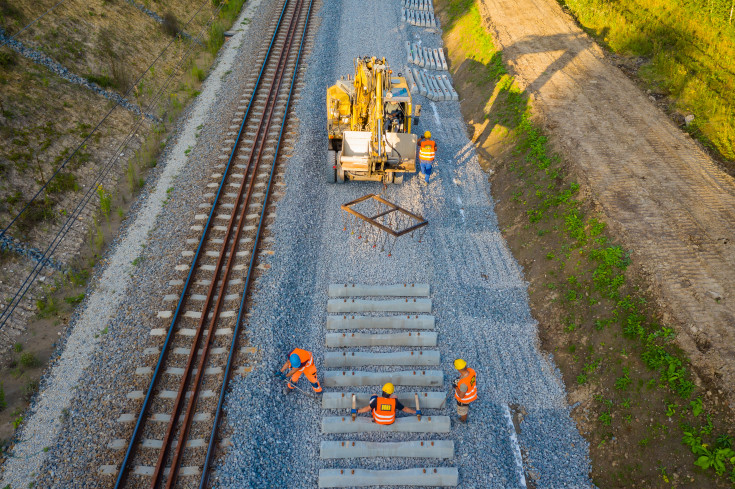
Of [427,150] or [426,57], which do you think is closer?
[427,150]

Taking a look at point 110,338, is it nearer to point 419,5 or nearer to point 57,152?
point 57,152

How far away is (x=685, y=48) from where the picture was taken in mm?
19766

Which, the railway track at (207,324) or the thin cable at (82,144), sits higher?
the thin cable at (82,144)

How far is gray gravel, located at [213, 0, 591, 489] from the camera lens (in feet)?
30.7

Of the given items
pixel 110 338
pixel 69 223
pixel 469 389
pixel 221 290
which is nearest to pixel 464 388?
pixel 469 389

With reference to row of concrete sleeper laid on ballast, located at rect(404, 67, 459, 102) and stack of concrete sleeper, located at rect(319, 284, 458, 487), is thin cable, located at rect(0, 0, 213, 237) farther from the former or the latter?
row of concrete sleeper laid on ballast, located at rect(404, 67, 459, 102)

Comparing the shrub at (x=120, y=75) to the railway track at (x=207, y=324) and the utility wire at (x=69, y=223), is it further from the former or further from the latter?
the railway track at (x=207, y=324)

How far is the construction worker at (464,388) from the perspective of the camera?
9.62 m

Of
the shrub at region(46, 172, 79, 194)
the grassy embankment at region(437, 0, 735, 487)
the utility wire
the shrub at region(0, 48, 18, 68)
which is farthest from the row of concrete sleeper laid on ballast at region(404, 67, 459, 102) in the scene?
the shrub at region(0, 48, 18, 68)

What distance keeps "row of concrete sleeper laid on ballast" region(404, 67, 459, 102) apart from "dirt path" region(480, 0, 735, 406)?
289cm

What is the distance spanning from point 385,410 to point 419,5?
1058 inches

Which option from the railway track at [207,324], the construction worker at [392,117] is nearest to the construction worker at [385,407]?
the railway track at [207,324]

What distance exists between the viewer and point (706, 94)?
55.6ft

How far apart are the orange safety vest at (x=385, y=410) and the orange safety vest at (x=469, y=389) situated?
1.45 meters
